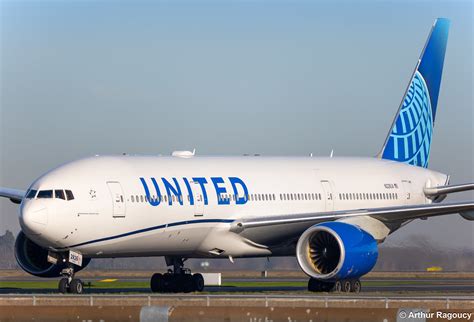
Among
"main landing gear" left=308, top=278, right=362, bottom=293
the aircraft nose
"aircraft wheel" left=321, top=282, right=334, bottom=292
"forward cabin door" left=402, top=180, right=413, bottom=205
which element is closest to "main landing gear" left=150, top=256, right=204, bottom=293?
"main landing gear" left=308, top=278, right=362, bottom=293

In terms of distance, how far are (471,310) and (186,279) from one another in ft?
55.3

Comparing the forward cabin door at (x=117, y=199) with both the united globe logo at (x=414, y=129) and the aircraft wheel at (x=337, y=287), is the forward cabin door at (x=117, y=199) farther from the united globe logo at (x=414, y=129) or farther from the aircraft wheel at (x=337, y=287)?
the united globe logo at (x=414, y=129)

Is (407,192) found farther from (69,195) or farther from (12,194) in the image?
(69,195)

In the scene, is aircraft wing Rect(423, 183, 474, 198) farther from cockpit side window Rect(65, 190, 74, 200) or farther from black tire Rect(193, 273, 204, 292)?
cockpit side window Rect(65, 190, 74, 200)

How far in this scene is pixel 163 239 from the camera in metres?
40.3

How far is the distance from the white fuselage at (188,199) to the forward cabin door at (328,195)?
0.12ft

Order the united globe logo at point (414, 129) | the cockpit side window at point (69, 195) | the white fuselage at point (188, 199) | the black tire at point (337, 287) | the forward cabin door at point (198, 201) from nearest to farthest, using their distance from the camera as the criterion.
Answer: the cockpit side window at point (69, 195), the white fuselage at point (188, 199), the forward cabin door at point (198, 201), the black tire at point (337, 287), the united globe logo at point (414, 129)

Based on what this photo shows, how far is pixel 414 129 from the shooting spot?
5366cm

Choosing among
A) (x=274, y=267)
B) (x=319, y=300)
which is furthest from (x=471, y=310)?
(x=274, y=267)

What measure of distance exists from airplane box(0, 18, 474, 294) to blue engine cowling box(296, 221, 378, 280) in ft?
0.14

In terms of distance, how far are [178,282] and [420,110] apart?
15.8 meters

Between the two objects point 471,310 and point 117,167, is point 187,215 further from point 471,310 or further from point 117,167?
point 471,310

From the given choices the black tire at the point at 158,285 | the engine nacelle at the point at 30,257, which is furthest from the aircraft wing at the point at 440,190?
the engine nacelle at the point at 30,257

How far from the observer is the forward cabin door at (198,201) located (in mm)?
41062
